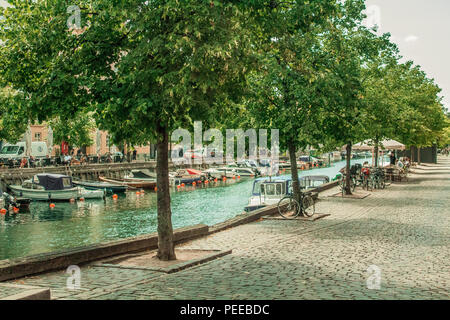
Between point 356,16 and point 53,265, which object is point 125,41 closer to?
point 53,265

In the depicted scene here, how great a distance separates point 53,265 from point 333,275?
5.13m

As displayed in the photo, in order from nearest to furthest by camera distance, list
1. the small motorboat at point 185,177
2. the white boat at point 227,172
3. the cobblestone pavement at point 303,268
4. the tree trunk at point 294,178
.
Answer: the cobblestone pavement at point 303,268
the tree trunk at point 294,178
the small motorboat at point 185,177
the white boat at point 227,172

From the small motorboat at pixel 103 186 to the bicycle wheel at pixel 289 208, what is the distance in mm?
29666

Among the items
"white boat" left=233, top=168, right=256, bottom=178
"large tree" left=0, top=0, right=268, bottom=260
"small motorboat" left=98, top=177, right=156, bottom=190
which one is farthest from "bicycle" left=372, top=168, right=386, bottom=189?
"white boat" left=233, top=168, right=256, bottom=178

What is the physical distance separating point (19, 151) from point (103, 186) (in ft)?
54.5

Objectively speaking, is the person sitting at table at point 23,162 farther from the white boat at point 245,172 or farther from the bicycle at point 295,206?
the bicycle at point 295,206

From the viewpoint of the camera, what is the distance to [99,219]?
108 feet

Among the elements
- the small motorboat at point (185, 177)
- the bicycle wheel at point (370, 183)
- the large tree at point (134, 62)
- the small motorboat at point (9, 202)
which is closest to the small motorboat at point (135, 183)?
the small motorboat at point (185, 177)

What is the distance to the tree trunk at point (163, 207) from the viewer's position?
11.1 m

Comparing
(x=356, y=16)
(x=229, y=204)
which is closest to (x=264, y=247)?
(x=356, y=16)

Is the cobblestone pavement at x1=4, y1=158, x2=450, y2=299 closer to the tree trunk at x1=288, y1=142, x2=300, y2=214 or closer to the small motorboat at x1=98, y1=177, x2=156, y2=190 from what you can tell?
the tree trunk at x1=288, y1=142, x2=300, y2=214

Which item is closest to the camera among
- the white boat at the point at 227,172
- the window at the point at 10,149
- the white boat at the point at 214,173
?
the window at the point at 10,149

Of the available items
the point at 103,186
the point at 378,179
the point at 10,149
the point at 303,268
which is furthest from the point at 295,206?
the point at 10,149

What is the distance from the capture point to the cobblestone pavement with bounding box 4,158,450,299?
8070mm
